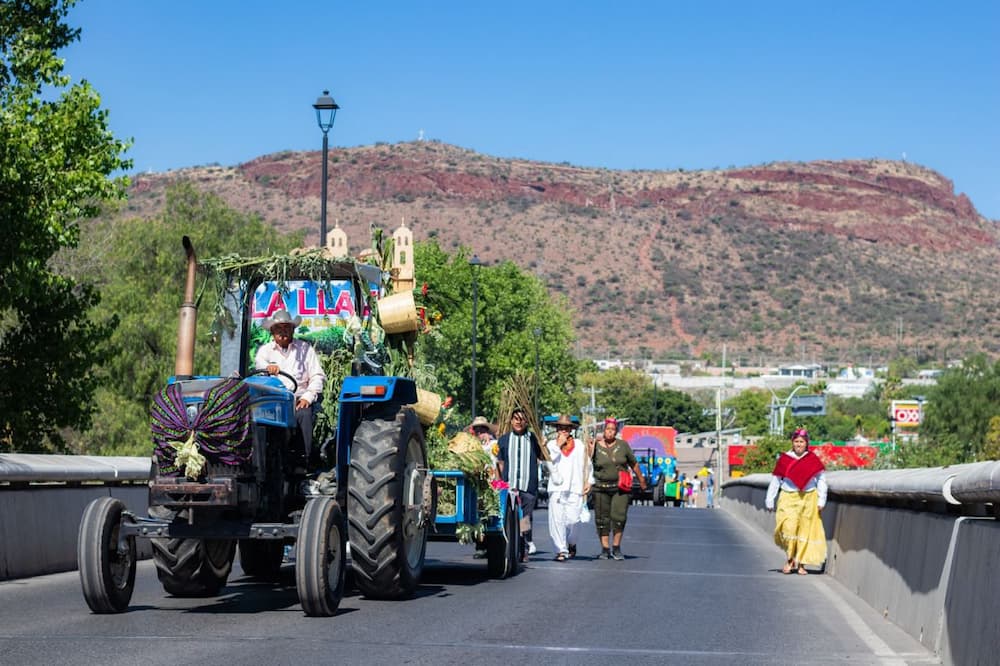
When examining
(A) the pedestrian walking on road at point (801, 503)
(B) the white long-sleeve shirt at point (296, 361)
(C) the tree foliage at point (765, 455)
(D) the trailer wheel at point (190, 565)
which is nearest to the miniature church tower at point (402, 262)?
(B) the white long-sleeve shirt at point (296, 361)

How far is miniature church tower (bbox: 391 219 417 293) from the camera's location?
1484 cm

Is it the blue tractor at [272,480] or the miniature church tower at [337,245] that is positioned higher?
the miniature church tower at [337,245]

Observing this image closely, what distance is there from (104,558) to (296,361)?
2.52 metres

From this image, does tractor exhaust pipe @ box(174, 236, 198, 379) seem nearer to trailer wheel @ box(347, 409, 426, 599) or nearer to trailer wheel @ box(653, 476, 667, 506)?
trailer wheel @ box(347, 409, 426, 599)

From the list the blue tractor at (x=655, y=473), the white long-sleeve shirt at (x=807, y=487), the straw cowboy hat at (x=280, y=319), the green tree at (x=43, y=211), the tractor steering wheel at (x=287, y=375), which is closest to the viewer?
the tractor steering wheel at (x=287, y=375)

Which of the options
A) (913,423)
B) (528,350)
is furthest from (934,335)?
(528,350)

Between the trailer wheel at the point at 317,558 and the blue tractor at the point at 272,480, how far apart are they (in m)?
0.01

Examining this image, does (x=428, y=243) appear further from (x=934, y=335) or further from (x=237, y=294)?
(x=934, y=335)

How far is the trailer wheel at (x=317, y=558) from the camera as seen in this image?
37.2 ft

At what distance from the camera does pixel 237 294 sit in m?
14.4

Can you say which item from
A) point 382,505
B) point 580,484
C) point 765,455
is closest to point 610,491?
point 580,484

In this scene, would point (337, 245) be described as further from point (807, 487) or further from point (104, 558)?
point (807, 487)

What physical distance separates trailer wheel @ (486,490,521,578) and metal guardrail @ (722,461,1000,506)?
3728mm

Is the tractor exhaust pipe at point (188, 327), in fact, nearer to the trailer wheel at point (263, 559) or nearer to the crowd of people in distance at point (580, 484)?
the trailer wheel at point (263, 559)
